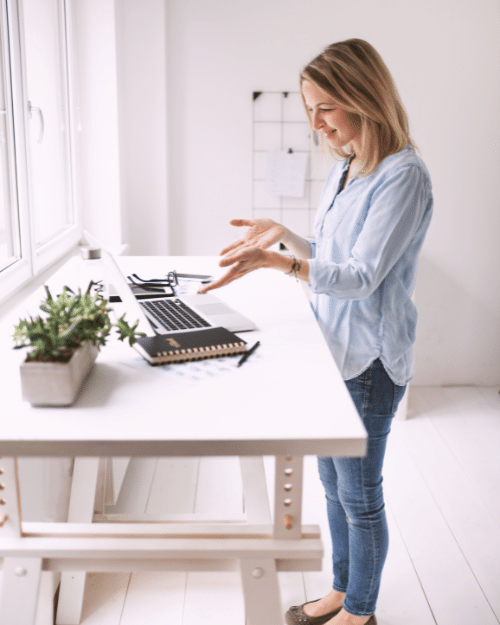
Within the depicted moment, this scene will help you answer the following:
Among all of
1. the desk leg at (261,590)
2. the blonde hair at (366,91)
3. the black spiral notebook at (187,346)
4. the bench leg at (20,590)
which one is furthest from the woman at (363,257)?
the bench leg at (20,590)

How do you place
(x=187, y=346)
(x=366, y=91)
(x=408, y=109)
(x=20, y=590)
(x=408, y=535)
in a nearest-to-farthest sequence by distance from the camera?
(x=20, y=590)
(x=187, y=346)
(x=366, y=91)
(x=408, y=535)
(x=408, y=109)

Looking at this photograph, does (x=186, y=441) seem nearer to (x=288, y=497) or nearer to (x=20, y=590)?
(x=288, y=497)

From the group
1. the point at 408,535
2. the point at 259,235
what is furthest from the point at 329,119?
the point at 408,535

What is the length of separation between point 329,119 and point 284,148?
5.71 ft

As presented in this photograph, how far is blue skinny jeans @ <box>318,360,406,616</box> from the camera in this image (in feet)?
4.44

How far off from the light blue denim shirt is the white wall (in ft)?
5.49

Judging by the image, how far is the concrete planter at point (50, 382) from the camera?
2.90ft

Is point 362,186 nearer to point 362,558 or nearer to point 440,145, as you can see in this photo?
point 362,558

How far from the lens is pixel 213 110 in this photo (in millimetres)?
3000

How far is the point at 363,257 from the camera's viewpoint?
1220 mm

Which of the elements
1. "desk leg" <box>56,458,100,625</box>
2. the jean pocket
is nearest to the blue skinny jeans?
the jean pocket

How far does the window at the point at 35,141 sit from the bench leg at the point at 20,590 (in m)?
1.06

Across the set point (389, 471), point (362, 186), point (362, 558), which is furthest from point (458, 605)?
point (362, 186)

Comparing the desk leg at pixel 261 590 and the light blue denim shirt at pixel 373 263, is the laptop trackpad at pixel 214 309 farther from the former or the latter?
the desk leg at pixel 261 590
